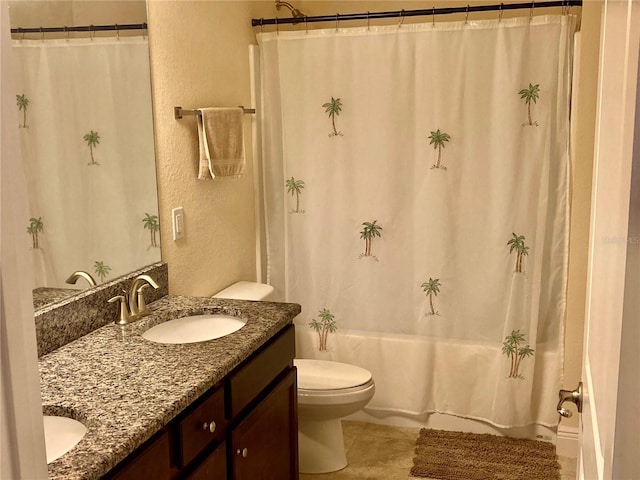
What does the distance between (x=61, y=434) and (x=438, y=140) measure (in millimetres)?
2085

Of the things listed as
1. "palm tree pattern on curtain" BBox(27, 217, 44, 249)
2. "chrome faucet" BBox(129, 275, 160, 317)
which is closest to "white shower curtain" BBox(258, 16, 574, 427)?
"chrome faucet" BBox(129, 275, 160, 317)

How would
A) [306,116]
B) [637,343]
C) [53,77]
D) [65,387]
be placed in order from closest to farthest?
1. [637,343]
2. [65,387]
3. [53,77]
4. [306,116]

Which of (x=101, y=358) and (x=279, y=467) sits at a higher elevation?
(x=101, y=358)

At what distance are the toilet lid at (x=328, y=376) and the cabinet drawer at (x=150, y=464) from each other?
1.25m

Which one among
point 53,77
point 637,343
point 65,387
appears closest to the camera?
point 637,343

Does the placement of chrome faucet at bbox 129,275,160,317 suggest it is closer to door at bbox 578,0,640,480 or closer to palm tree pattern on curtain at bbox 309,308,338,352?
palm tree pattern on curtain at bbox 309,308,338,352

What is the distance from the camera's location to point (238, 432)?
1902mm

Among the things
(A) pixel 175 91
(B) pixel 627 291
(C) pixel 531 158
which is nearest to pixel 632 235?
(B) pixel 627 291

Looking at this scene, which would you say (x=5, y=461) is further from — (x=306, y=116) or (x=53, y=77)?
(x=306, y=116)

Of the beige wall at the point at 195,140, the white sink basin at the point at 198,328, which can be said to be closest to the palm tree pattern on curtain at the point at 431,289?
the beige wall at the point at 195,140

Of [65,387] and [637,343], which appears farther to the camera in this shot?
[65,387]

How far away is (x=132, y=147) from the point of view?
2.34 metres

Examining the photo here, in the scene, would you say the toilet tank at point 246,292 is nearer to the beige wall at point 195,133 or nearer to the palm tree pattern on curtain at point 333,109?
the beige wall at point 195,133

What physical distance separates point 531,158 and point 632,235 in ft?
7.60
